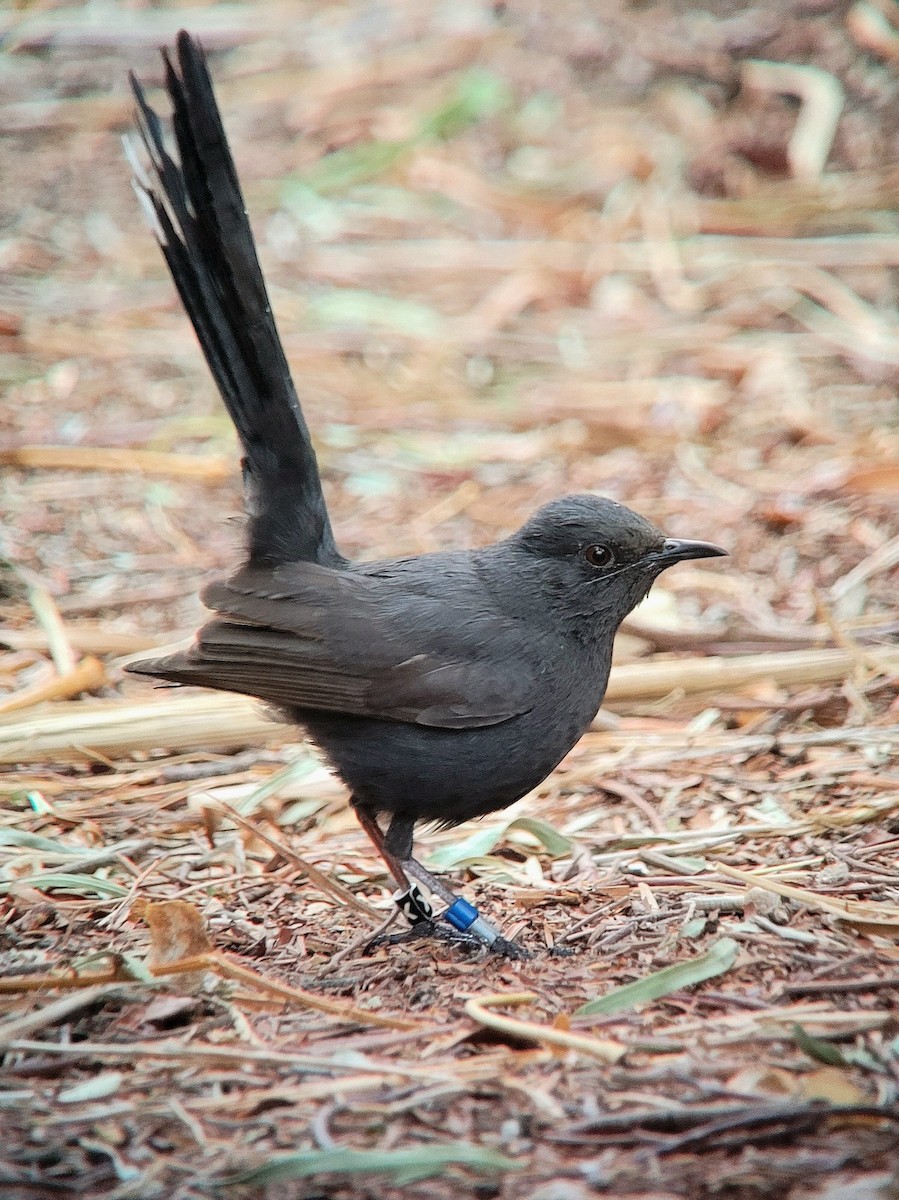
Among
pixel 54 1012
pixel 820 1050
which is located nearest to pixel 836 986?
pixel 820 1050

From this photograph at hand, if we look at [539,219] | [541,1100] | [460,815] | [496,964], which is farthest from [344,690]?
[539,219]

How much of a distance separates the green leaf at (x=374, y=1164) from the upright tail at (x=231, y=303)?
90.0 inches

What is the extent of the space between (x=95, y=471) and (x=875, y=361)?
4.21 m

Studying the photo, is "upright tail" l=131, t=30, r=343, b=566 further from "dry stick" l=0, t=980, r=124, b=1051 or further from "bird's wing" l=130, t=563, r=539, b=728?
"dry stick" l=0, t=980, r=124, b=1051

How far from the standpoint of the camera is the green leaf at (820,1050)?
3131 millimetres

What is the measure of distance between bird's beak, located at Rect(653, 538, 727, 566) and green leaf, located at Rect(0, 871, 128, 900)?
1.98 metres

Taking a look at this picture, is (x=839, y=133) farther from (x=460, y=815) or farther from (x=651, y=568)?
(x=460, y=815)

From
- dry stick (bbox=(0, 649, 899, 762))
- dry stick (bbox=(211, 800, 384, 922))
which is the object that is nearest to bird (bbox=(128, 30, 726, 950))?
dry stick (bbox=(211, 800, 384, 922))

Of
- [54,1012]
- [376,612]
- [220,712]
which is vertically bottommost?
[54,1012]

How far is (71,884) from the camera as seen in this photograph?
14.6 feet

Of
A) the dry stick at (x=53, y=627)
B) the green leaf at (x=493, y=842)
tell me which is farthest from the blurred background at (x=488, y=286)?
the green leaf at (x=493, y=842)

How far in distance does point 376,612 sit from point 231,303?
1047 mm

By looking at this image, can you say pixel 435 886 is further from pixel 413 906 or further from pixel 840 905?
pixel 840 905

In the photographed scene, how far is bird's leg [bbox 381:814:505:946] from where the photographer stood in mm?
4305
